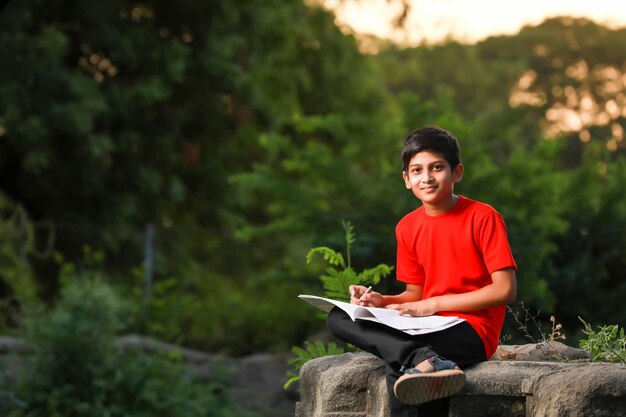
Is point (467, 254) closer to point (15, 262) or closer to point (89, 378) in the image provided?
point (89, 378)

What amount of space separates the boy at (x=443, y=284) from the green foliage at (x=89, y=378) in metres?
5.48

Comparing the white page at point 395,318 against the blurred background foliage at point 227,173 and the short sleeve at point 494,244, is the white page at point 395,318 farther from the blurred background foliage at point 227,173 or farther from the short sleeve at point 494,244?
the blurred background foliage at point 227,173

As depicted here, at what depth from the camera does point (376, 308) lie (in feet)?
13.1

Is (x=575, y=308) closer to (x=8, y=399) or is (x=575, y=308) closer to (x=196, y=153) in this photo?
(x=8, y=399)

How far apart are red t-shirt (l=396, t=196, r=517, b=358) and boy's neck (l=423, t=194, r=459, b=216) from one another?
0.01 metres

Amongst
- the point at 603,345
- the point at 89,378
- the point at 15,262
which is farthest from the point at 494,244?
the point at 15,262

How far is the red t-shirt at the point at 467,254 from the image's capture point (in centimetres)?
401

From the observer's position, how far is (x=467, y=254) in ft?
13.4

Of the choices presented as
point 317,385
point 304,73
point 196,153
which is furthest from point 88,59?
point 317,385

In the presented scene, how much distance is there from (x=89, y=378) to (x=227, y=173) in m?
8.46

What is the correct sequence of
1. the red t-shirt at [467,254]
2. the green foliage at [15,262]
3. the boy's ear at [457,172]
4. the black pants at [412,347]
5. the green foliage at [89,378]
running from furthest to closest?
the green foliage at [15,262]
the green foliage at [89,378]
the boy's ear at [457,172]
the red t-shirt at [467,254]
the black pants at [412,347]

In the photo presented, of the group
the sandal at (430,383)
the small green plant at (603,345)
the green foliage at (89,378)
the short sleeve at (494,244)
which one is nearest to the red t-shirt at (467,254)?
the short sleeve at (494,244)

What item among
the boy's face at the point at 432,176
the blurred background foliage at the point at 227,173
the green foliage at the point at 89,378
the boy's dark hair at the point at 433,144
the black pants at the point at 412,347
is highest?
the blurred background foliage at the point at 227,173

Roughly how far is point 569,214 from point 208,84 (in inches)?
278
